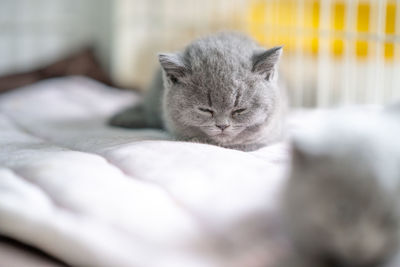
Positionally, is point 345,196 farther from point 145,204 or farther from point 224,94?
point 224,94

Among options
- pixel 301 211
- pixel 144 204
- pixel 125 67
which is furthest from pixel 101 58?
pixel 301 211

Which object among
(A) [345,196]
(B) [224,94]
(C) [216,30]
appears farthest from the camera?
(C) [216,30]

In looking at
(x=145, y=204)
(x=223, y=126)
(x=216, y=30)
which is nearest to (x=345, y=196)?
(x=145, y=204)

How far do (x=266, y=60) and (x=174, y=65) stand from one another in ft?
1.01

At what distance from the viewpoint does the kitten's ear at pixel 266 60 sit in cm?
143

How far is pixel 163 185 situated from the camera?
0.99m

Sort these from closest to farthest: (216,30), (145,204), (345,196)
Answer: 1. (345,196)
2. (145,204)
3. (216,30)

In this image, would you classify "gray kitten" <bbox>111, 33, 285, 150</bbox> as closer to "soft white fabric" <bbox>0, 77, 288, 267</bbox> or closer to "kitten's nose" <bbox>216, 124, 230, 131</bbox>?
"kitten's nose" <bbox>216, 124, 230, 131</bbox>

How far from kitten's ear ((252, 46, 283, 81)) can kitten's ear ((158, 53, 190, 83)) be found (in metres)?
0.23

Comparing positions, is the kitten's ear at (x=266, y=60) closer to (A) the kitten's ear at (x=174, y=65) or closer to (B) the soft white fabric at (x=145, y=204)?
(A) the kitten's ear at (x=174, y=65)

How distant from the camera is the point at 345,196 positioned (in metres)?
0.73

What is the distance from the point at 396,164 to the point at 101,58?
2871mm

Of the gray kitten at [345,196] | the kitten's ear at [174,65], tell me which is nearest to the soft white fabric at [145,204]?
the gray kitten at [345,196]

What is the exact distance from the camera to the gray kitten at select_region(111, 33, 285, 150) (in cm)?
140
